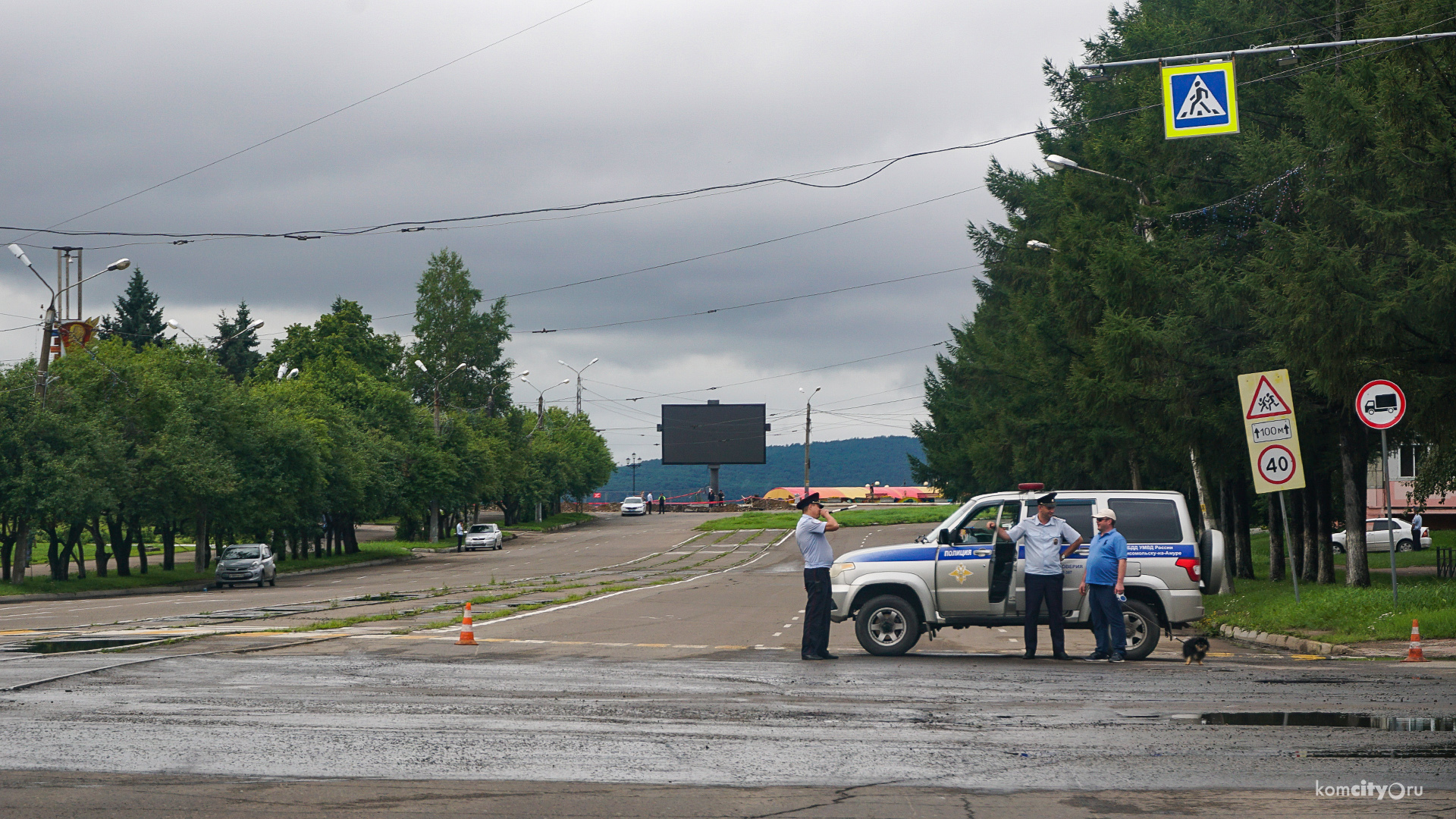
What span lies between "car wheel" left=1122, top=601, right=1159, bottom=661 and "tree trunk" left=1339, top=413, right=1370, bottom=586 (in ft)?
31.8

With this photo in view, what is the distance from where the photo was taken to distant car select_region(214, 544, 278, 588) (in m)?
43.3

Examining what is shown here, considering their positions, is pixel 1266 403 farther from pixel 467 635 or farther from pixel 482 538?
pixel 482 538

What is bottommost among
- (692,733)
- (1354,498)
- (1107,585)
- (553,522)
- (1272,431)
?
(553,522)

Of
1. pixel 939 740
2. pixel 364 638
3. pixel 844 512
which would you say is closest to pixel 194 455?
pixel 364 638

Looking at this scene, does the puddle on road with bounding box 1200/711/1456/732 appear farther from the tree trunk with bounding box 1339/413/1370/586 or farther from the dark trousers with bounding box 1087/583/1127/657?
the tree trunk with bounding box 1339/413/1370/586

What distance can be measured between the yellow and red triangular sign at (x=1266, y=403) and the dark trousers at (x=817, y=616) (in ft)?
29.1

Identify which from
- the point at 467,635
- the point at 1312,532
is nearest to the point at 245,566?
the point at 467,635

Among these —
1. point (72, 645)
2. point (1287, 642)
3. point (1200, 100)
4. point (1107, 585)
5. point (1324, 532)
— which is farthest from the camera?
point (1324, 532)

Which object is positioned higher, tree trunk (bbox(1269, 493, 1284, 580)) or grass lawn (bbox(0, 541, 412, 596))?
tree trunk (bbox(1269, 493, 1284, 580))

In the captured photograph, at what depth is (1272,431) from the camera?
2023 centimetres

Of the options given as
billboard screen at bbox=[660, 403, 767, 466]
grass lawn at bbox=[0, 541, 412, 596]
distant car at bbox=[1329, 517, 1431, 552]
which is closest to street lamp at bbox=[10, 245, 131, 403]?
grass lawn at bbox=[0, 541, 412, 596]

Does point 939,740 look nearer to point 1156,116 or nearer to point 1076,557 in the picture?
point 1076,557

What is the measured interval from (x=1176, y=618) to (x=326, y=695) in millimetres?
9967

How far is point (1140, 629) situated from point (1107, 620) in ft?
2.77
